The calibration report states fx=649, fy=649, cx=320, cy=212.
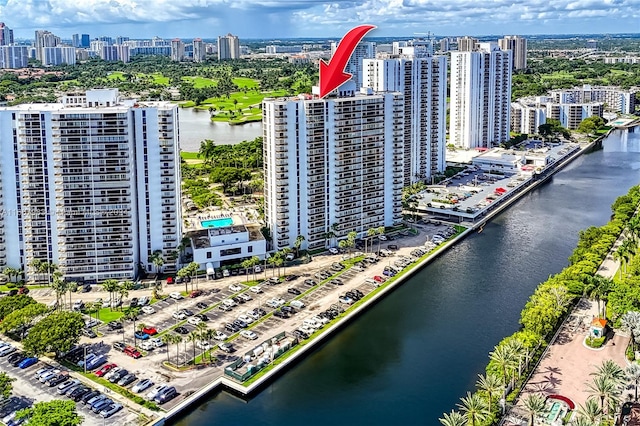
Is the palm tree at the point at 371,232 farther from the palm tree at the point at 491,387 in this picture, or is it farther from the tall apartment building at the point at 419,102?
the palm tree at the point at 491,387

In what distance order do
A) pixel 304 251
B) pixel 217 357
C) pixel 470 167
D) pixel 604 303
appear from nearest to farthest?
1. pixel 217 357
2. pixel 604 303
3. pixel 304 251
4. pixel 470 167

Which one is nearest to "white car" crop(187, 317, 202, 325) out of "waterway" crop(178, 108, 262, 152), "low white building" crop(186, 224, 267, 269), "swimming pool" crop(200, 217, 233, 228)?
"low white building" crop(186, 224, 267, 269)

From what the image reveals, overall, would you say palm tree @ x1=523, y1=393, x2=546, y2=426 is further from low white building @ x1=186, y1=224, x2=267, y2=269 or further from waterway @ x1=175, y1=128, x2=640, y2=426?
low white building @ x1=186, y1=224, x2=267, y2=269

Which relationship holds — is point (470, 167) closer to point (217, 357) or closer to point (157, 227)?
point (157, 227)

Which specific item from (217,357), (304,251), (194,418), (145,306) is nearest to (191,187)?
(304,251)

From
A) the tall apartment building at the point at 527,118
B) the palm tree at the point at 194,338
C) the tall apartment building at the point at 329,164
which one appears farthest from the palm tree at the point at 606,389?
the tall apartment building at the point at 527,118

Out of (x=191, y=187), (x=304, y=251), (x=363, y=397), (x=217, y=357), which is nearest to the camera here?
(x=363, y=397)

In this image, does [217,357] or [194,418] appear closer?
[194,418]
